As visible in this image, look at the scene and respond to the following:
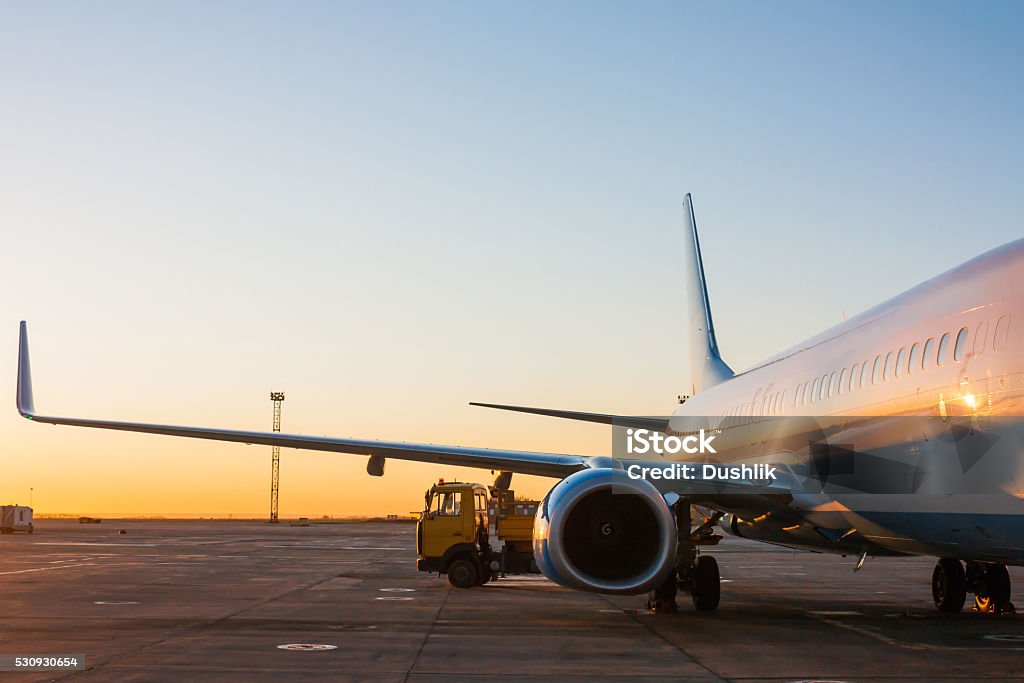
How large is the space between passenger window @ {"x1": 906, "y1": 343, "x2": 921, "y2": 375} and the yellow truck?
11460mm

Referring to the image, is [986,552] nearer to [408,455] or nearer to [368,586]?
[408,455]

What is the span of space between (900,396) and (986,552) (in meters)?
1.61

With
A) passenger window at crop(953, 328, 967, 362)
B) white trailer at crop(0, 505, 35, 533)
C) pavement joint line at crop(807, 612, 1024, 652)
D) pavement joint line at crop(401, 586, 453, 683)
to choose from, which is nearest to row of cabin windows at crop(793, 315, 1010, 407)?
passenger window at crop(953, 328, 967, 362)

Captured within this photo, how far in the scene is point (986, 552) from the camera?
9945 millimetres

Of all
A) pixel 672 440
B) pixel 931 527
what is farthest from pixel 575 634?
pixel 672 440

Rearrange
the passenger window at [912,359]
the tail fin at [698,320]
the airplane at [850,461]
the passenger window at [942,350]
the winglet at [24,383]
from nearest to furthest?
the airplane at [850,461] → the passenger window at [942,350] → the passenger window at [912,359] → the winglet at [24,383] → the tail fin at [698,320]

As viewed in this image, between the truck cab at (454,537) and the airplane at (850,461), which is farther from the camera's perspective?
the truck cab at (454,537)

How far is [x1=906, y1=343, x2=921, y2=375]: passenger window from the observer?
10734 millimetres

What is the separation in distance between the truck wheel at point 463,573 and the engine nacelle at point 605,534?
869cm

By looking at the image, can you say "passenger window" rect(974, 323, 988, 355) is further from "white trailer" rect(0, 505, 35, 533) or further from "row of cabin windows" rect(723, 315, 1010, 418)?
"white trailer" rect(0, 505, 35, 533)

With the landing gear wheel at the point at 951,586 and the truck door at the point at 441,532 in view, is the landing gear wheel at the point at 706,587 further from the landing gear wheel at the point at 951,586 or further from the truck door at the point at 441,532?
the truck door at the point at 441,532

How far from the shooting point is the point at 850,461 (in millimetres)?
11898

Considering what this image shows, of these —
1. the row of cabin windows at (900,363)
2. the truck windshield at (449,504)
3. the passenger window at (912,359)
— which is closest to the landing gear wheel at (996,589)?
the row of cabin windows at (900,363)

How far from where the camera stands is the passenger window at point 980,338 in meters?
9.48
